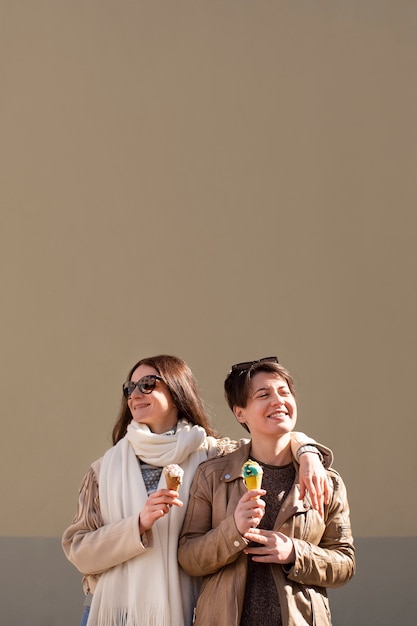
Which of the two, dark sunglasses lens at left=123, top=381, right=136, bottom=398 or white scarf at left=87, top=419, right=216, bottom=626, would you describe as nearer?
white scarf at left=87, top=419, right=216, bottom=626

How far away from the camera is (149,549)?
3609mm

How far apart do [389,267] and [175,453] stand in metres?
3.52

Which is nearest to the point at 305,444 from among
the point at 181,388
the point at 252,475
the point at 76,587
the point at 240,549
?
the point at 252,475

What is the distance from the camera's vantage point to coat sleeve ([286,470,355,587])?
3.39 metres

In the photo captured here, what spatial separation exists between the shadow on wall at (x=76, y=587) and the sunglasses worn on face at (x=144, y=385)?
2.71 metres

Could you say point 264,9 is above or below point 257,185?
above

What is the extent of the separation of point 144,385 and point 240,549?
0.82 metres

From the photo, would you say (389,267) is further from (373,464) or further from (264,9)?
(264,9)

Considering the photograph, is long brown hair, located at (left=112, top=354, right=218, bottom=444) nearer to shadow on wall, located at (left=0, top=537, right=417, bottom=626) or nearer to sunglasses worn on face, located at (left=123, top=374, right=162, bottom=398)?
Result: sunglasses worn on face, located at (left=123, top=374, right=162, bottom=398)

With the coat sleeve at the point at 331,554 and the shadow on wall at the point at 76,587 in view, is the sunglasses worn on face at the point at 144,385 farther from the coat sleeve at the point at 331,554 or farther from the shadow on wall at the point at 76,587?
the shadow on wall at the point at 76,587

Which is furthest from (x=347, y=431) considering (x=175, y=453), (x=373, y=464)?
(x=175, y=453)

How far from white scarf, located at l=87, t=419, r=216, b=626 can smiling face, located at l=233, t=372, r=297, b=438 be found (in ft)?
0.95

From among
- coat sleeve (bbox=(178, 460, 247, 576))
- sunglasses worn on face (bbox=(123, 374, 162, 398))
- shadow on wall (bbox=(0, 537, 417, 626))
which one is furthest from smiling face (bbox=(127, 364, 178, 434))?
shadow on wall (bbox=(0, 537, 417, 626))

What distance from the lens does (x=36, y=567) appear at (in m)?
6.22
